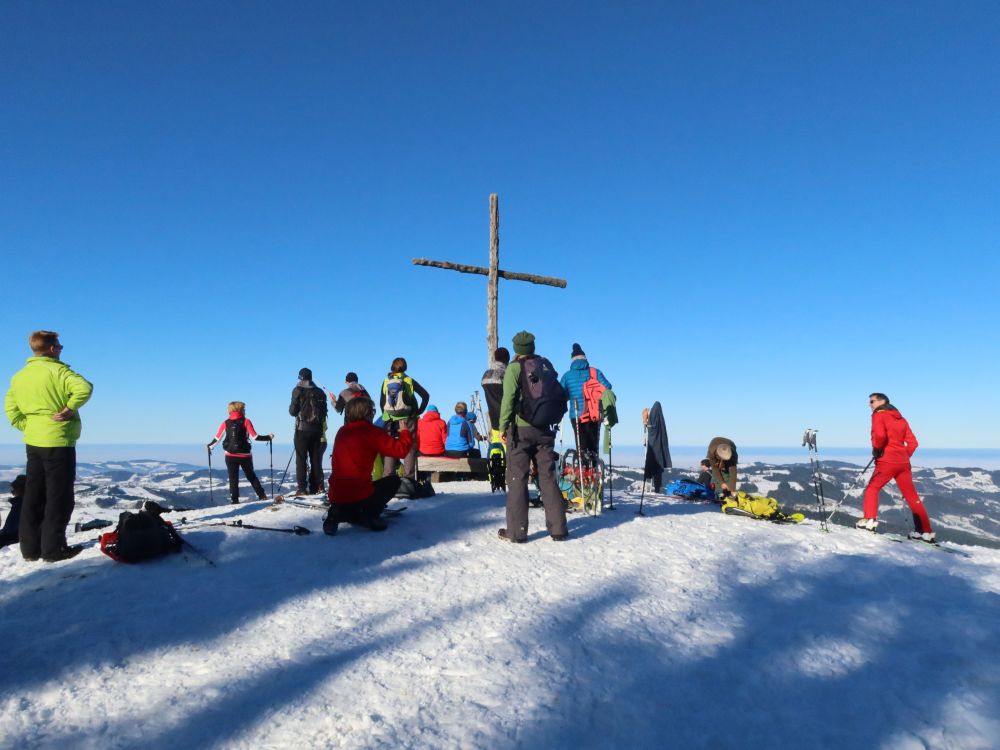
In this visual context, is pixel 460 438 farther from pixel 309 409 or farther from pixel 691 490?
pixel 691 490

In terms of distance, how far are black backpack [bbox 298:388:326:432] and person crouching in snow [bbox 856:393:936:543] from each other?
1006cm

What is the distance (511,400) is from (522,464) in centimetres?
80

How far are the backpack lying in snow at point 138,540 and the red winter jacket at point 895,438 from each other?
33.7 ft

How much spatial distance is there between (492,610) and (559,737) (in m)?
1.78

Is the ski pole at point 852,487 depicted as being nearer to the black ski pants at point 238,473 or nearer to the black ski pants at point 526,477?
the black ski pants at point 526,477

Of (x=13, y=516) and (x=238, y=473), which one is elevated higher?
(x=238, y=473)

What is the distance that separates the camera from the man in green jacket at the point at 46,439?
5820 mm

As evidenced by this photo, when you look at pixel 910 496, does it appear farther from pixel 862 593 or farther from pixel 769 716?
pixel 769 716

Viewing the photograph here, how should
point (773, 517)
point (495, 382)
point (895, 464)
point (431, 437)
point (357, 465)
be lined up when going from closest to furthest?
point (357, 465), point (895, 464), point (773, 517), point (495, 382), point (431, 437)

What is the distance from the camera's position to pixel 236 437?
11.6 metres

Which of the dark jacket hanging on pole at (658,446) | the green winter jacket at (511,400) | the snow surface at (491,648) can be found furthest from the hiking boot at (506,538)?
the dark jacket hanging on pole at (658,446)

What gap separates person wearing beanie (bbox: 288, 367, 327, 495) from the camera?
11695 millimetres

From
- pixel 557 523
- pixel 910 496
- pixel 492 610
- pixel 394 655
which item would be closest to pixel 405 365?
pixel 557 523

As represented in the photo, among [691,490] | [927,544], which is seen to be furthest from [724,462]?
[927,544]
